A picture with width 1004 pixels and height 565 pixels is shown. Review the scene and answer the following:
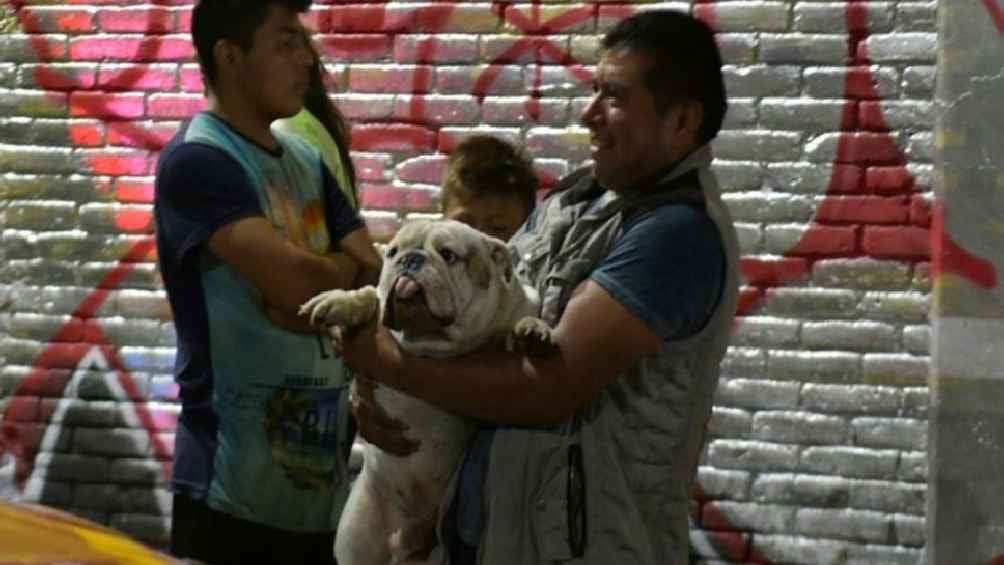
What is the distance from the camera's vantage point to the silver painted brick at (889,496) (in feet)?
14.8

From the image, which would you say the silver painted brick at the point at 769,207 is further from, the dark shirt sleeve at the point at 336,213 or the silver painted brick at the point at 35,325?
the silver painted brick at the point at 35,325

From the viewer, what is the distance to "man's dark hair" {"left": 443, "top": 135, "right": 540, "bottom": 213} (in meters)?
3.77

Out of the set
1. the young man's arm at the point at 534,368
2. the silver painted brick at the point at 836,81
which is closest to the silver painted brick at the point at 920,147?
the silver painted brick at the point at 836,81

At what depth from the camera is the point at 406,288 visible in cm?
255

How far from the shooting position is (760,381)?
462 centimetres

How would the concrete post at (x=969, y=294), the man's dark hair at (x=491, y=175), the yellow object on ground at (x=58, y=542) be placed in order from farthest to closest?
1. the concrete post at (x=969, y=294)
2. the man's dark hair at (x=491, y=175)
3. the yellow object on ground at (x=58, y=542)

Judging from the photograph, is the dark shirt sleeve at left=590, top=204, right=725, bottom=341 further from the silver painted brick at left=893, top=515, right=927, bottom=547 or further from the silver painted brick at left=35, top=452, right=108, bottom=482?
the silver painted brick at left=35, top=452, right=108, bottom=482

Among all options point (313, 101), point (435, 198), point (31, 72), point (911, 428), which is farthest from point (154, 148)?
point (911, 428)

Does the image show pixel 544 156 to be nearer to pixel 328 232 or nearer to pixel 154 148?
pixel 154 148

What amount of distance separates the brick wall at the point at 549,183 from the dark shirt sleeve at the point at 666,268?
6.66 ft

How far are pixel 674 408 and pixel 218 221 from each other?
0.93m

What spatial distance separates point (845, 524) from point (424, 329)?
2.27 meters

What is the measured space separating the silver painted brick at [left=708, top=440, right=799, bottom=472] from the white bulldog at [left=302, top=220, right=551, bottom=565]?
2.06 meters

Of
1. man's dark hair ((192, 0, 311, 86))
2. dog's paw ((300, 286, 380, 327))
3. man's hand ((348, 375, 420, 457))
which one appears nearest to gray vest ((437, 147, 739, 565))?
man's hand ((348, 375, 420, 457))
